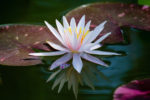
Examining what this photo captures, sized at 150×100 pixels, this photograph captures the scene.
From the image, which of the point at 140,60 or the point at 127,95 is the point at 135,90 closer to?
the point at 127,95

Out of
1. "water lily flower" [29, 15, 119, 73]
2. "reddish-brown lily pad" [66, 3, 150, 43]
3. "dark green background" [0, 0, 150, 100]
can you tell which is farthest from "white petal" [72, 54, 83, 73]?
"reddish-brown lily pad" [66, 3, 150, 43]

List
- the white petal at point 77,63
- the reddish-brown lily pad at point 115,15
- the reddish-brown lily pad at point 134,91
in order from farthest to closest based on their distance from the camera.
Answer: the reddish-brown lily pad at point 115,15, the white petal at point 77,63, the reddish-brown lily pad at point 134,91

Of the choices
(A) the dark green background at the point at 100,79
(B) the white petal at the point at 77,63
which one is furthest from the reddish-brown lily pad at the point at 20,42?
(B) the white petal at the point at 77,63

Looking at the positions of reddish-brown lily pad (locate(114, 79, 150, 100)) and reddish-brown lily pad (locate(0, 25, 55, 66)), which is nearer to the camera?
reddish-brown lily pad (locate(114, 79, 150, 100))

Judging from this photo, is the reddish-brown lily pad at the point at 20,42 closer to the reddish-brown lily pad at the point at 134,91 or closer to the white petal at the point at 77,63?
the white petal at the point at 77,63

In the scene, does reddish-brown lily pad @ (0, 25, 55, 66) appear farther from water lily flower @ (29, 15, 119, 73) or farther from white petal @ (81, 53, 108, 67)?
white petal @ (81, 53, 108, 67)

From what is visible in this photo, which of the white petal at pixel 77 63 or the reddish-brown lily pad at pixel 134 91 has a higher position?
the white petal at pixel 77 63

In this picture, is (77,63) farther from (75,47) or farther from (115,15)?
(115,15)

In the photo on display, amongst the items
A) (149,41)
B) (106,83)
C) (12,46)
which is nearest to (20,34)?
(12,46)

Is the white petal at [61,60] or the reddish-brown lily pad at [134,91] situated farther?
the white petal at [61,60]
